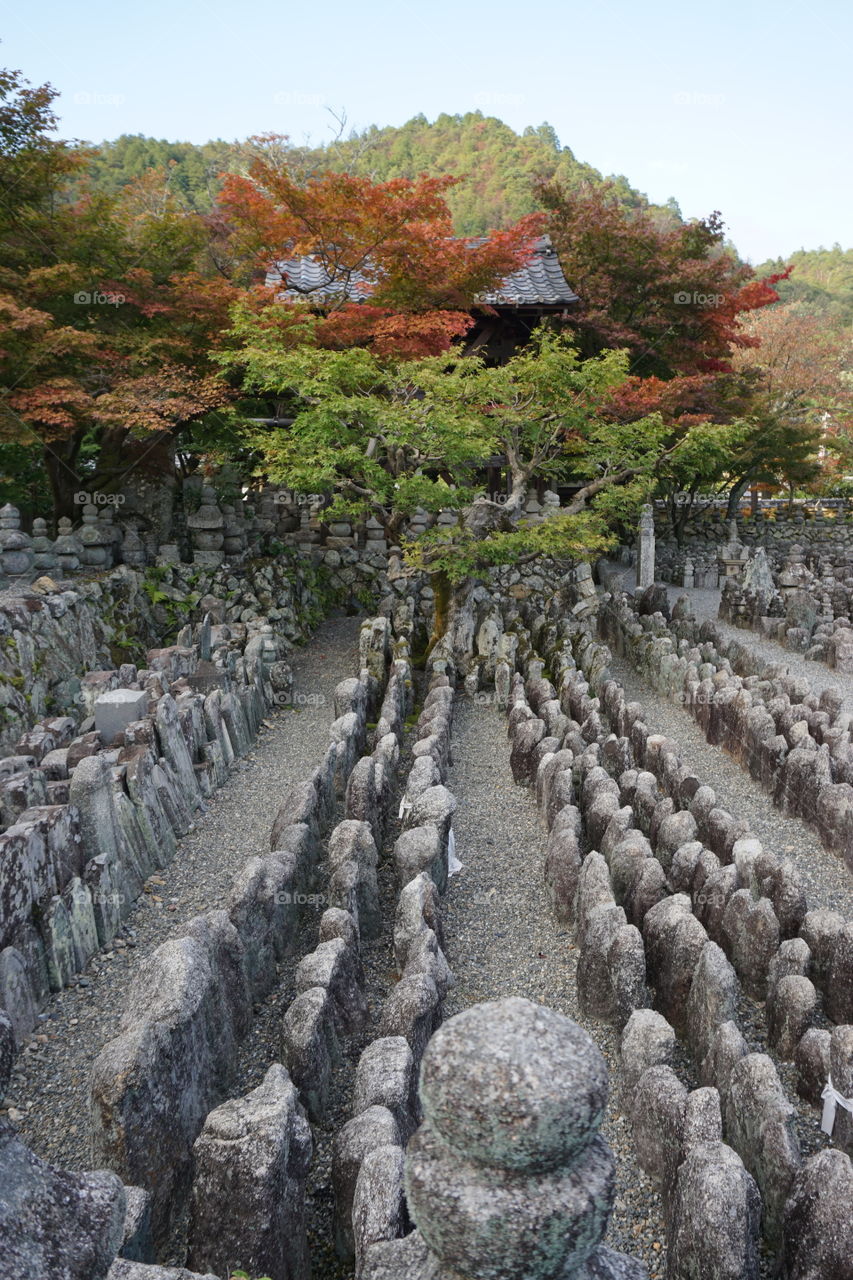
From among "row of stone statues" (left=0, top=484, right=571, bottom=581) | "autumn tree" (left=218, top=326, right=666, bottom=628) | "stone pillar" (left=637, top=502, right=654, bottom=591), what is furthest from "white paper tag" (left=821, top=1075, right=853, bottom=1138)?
"stone pillar" (left=637, top=502, right=654, bottom=591)

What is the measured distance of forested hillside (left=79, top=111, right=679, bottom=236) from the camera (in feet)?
87.6

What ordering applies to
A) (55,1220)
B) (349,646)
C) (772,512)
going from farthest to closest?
1. (772,512)
2. (349,646)
3. (55,1220)

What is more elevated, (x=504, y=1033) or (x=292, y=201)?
(x=292, y=201)

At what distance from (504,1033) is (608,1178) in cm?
35

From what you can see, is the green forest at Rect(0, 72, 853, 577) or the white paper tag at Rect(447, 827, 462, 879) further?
the green forest at Rect(0, 72, 853, 577)

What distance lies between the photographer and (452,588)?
37.8ft

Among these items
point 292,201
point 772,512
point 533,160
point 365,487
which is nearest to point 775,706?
point 365,487

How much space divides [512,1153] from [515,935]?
3883 millimetres

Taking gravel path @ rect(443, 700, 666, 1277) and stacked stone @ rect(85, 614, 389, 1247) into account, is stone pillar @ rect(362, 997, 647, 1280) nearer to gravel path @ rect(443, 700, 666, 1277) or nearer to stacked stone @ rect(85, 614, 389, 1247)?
stacked stone @ rect(85, 614, 389, 1247)

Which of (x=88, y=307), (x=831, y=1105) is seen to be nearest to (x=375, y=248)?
(x=88, y=307)

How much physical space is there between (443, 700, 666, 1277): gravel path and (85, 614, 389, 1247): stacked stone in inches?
41.0

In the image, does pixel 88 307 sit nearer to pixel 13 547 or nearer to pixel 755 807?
pixel 13 547

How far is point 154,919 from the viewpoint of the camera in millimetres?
5520

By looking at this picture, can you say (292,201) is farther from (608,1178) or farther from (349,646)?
(608,1178)
